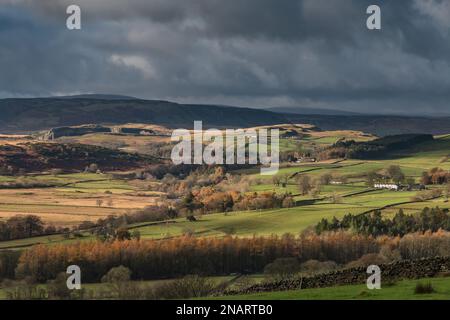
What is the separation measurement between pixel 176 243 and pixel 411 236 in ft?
116

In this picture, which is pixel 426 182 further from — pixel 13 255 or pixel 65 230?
pixel 13 255

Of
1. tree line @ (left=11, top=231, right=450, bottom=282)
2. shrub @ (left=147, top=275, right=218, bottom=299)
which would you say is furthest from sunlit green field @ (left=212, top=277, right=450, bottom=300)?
tree line @ (left=11, top=231, right=450, bottom=282)

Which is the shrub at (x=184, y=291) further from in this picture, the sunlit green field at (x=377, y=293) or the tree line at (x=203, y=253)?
the tree line at (x=203, y=253)

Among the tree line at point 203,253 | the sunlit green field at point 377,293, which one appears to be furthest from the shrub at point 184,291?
the tree line at point 203,253

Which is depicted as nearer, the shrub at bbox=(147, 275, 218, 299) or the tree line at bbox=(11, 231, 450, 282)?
the shrub at bbox=(147, 275, 218, 299)

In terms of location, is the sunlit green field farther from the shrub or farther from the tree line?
the tree line

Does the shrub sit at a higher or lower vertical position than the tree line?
higher

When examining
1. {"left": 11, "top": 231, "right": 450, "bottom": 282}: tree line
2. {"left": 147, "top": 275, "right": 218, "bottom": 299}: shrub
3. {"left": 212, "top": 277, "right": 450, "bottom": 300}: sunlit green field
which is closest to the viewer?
{"left": 212, "top": 277, "right": 450, "bottom": 300}: sunlit green field

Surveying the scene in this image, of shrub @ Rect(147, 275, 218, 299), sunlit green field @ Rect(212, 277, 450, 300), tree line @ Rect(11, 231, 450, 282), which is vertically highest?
sunlit green field @ Rect(212, 277, 450, 300)

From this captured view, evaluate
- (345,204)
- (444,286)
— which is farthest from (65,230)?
(444,286)

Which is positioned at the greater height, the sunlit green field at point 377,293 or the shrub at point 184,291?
the sunlit green field at point 377,293

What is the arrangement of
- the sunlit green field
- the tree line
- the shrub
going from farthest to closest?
the tree line, the shrub, the sunlit green field
